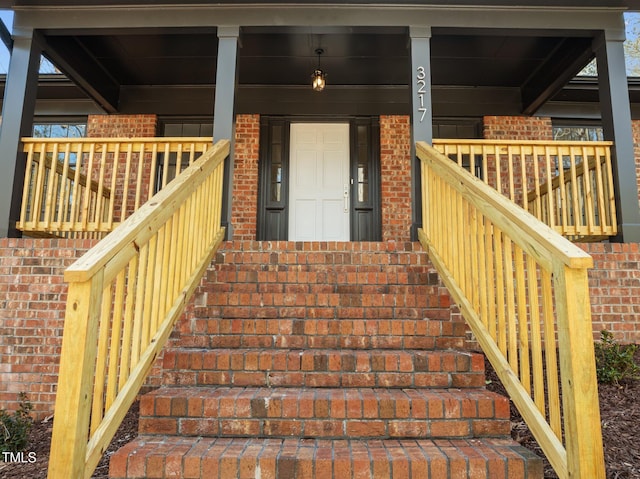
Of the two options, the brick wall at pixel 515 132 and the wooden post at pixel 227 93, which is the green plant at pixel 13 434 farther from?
the brick wall at pixel 515 132

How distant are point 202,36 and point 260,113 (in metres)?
1.43

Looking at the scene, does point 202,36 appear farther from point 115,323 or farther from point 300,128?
point 115,323

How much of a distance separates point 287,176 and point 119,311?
4436 mm

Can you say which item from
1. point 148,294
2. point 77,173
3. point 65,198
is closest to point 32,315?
point 65,198

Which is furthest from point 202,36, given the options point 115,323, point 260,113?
point 115,323

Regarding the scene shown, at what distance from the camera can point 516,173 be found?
6.04m

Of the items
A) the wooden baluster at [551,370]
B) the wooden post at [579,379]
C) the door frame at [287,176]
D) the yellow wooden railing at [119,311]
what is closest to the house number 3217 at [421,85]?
the door frame at [287,176]

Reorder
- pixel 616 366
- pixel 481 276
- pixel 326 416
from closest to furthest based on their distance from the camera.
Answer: pixel 326 416 < pixel 481 276 < pixel 616 366

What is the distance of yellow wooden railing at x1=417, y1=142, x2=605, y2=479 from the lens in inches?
58.4

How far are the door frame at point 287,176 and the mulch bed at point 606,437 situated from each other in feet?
10.5

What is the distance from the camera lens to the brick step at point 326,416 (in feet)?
6.53

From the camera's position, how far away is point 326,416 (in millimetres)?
2016

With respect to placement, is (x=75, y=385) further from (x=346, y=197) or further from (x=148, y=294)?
(x=346, y=197)

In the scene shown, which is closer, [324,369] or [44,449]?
[324,369]
